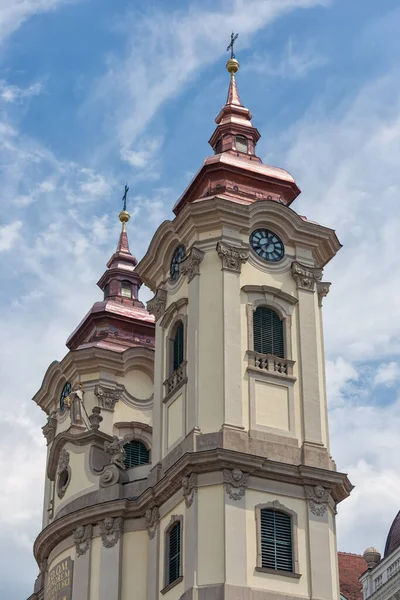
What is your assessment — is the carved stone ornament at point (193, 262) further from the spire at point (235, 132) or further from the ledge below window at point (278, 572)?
the ledge below window at point (278, 572)

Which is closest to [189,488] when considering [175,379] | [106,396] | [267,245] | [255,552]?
[255,552]

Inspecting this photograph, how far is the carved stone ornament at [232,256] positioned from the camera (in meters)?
31.3

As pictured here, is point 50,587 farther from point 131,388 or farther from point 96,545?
point 131,388

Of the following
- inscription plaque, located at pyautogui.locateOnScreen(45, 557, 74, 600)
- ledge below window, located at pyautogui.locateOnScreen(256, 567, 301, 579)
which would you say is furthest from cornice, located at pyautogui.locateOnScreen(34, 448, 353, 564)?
A: ledge below window, located at pyautogui.locateOnScreen(256, 567, 301, 579)

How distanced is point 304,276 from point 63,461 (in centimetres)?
822

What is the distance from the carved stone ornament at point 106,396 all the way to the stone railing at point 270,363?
8224 millimetres

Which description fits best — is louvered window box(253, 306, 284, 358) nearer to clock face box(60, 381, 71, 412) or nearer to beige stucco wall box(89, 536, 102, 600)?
beige stucco wall box(89, 536, 102, 600)

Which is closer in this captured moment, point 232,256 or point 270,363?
point 270,363

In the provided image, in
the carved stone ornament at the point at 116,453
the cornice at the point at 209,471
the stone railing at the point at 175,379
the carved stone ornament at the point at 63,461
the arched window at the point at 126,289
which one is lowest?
the cornice at the point at 209,471

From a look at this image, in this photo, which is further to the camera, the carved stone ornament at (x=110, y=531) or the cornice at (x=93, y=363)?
the cornice at (x=93, y=363)

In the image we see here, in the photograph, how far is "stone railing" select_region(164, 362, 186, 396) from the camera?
30.9m

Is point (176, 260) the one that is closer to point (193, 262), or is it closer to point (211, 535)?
point (193, 262)

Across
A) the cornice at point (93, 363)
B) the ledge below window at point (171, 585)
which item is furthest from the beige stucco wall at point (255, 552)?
the cornice at point (93, 363)

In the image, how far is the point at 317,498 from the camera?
95.2 feet
